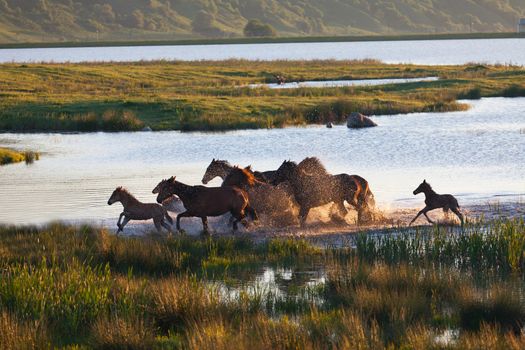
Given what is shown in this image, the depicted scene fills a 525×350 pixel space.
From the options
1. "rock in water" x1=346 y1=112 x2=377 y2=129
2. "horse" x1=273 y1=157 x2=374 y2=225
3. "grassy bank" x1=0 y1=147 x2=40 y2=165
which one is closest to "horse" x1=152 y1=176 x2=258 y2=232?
"horse" x1=273 y1=157 x2=374 y2=225

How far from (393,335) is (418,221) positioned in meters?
9.76

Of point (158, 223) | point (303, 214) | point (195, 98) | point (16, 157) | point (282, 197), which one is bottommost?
point (303, 214)

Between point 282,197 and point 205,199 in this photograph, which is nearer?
point 205,199

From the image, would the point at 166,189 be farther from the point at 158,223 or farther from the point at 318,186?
the point at 318,186

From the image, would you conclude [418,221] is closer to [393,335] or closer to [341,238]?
[341,238]

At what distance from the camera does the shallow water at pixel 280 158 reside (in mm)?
25280

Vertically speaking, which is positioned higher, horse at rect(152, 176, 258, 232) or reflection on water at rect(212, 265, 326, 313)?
horse at rect(152, 176, 258, 232)

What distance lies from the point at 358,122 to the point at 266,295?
3373cm

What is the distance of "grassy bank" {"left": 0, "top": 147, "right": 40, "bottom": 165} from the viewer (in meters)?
35.4

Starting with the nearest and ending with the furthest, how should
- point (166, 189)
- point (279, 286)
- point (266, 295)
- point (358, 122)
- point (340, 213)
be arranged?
point (266, 295)
point (279, 286)
point (166, 189)
point (340, 213)
point (358, 122)

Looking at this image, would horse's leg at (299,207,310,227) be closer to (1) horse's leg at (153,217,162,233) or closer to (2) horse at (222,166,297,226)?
(2) horse at (222,166,297,226)

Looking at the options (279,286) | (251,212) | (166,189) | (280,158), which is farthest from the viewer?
(280,158)

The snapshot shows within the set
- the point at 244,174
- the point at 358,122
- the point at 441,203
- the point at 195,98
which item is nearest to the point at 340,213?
the point at 441,203

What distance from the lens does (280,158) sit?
35.1 metres
